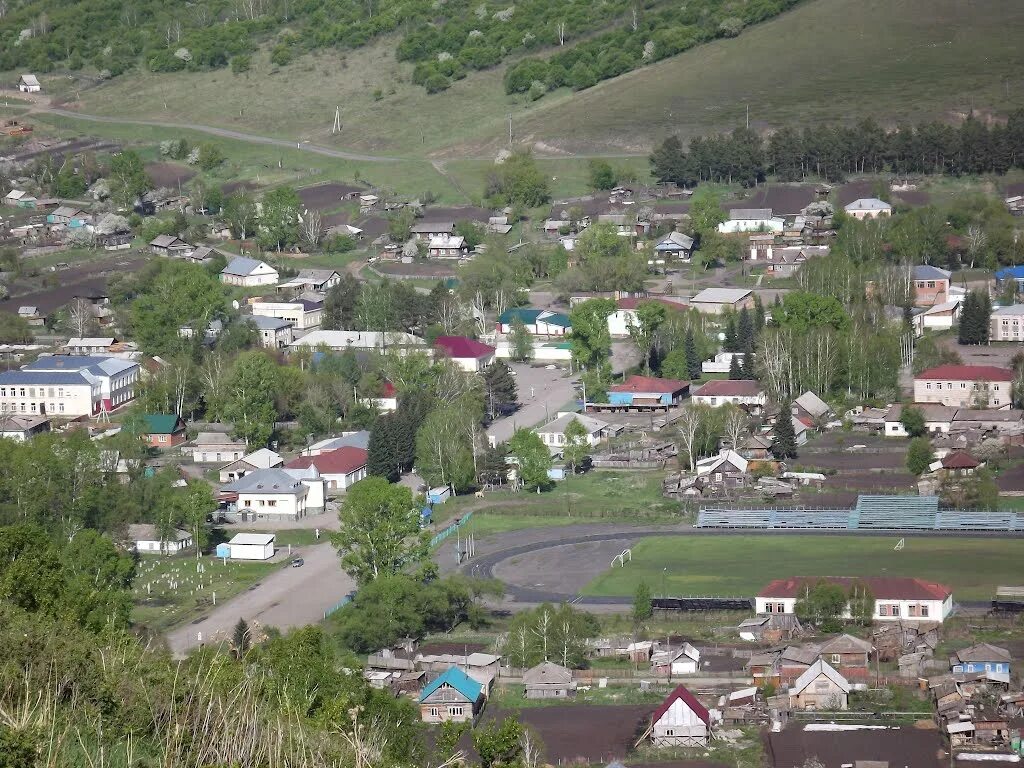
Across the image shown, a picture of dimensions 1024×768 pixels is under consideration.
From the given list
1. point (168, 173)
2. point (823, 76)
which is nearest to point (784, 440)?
point (168, 173)

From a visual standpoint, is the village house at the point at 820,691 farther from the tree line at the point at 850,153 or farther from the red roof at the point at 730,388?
the tree line at the point at 850,153

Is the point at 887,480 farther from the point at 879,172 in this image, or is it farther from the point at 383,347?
the point at 879,172

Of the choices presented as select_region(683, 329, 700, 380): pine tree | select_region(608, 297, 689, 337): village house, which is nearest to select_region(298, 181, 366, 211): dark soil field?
select_region(608, 297, 689, 337): village house

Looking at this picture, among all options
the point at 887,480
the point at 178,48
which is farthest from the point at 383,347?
the point at 178,48

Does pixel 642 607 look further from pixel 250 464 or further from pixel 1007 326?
pixel 1007 326

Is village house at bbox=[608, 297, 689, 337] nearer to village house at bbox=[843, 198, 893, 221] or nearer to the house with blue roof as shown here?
village house at bbox=[843, 198, 893, 221]
